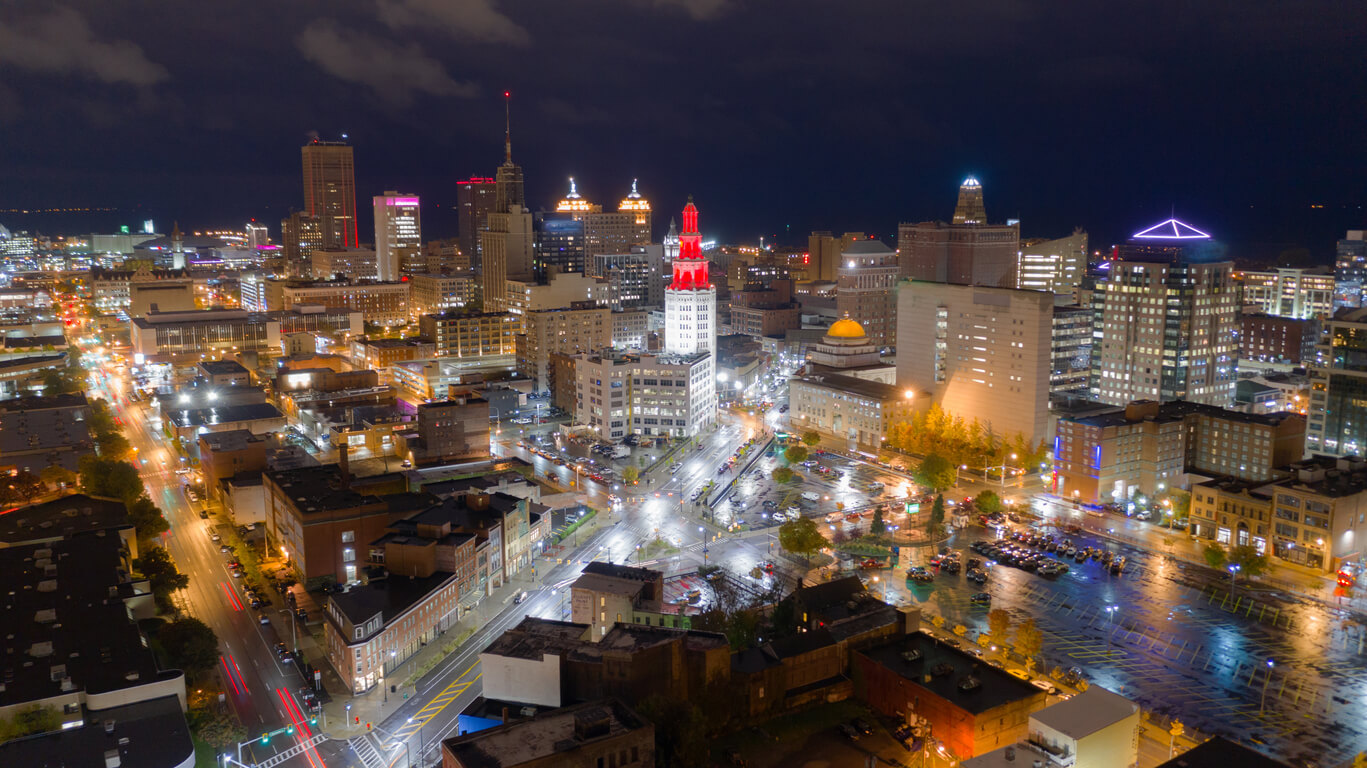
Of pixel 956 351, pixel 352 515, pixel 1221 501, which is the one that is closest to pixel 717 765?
pixel 352 515

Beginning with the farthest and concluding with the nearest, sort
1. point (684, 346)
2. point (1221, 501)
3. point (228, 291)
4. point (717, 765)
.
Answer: point (228, 291) → point (684, 346) → point (1221, 501) → point (717, 765)

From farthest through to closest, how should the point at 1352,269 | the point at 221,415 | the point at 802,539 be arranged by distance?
the point at 1352,269 → the point at 221,415 → the point at 802,539

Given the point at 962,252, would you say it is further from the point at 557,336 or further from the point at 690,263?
the point at 557,336

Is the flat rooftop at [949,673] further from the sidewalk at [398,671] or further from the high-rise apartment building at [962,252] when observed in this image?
the high-rise apartment building at [962,252]

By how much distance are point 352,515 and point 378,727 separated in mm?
11850

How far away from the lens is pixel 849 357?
226ft

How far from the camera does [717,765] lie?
83.5ft

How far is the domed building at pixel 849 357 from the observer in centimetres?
6794

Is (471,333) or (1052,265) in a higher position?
(1052,265)

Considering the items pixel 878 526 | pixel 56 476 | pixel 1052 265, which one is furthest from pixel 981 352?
pixel 56 476

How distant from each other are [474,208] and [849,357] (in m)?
95.3

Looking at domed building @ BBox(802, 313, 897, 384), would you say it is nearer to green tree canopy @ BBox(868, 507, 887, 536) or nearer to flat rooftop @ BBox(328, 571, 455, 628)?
green tree canopy @ BBox(868, 507, 887, 536)

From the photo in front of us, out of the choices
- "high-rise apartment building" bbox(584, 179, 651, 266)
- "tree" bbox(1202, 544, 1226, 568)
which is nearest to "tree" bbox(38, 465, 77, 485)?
"tree" bbox(1202, 544, 1226, 568)

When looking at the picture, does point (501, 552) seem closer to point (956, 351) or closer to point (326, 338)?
point (956, 351)
